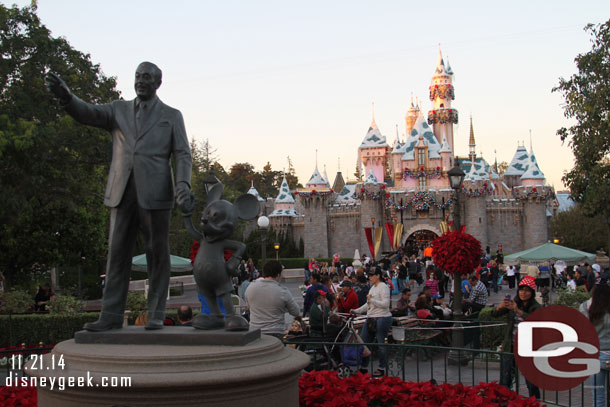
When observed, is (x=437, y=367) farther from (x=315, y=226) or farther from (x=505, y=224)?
(x=505, y=224)

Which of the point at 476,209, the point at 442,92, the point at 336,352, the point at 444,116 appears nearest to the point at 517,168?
the point at 444,116

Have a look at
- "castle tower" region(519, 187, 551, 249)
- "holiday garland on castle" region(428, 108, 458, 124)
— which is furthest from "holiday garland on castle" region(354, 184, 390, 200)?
"holiday garland on castle" region(428, 108, 458, 124)

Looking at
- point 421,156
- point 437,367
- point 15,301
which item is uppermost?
point 421,156

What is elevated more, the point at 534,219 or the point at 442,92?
the point at 442,92

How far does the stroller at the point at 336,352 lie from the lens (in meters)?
7.63

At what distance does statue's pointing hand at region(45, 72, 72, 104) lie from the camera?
4.59 m

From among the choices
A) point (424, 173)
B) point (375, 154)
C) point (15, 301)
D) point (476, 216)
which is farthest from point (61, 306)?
point (375, 154)

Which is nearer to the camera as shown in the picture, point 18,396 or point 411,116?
point 18,396

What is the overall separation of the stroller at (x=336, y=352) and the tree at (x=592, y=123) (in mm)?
12269

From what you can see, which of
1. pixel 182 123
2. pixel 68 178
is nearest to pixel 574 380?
pixel 182 123

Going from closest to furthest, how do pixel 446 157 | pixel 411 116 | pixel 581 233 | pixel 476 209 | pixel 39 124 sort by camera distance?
1. pixel 39 124
2. pixel 581 233
3. pixel 476 209
4. pixel 446 157
5. pixel 411 116

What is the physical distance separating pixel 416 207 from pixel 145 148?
1828 inches

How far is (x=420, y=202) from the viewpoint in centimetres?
5009

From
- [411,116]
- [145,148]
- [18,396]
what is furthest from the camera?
[411,116]
